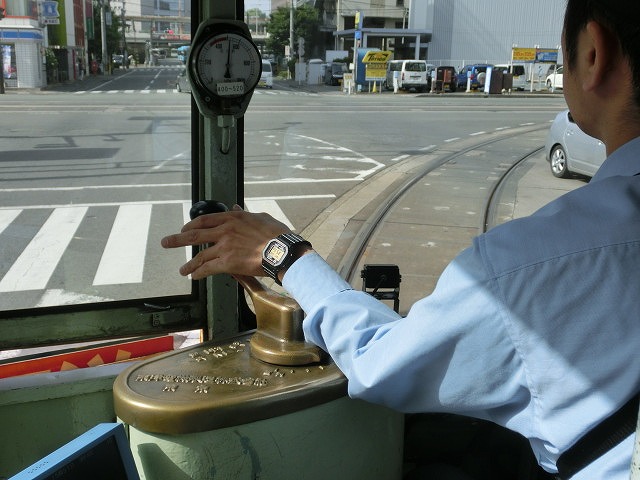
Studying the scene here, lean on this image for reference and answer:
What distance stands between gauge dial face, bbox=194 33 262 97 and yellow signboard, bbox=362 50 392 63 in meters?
33.2

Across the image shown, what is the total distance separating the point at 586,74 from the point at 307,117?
1614cm

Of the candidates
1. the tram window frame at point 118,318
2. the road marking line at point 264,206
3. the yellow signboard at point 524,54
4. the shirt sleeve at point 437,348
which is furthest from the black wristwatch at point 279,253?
the yellow signboard at point 524,54

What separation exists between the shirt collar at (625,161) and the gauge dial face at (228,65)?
106 cm

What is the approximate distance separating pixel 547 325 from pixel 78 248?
1.89 metres

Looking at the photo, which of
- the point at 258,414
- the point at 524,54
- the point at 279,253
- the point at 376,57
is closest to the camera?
the point at 279,253

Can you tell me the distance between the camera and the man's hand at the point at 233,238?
1.33 m

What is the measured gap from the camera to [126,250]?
2438mm

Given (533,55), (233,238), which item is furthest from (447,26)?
(233,238)

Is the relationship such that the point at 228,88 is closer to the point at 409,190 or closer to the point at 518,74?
the point at 409,190

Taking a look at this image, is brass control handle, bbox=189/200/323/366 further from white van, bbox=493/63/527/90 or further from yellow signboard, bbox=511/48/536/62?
yellow signboard, bbox=511/48/536/62

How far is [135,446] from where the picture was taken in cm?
141

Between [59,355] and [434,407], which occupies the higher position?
[434,407]

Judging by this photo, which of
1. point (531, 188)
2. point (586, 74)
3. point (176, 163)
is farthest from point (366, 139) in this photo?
point (586, 74)

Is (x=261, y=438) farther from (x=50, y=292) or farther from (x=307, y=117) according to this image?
(x=307, y=117)
